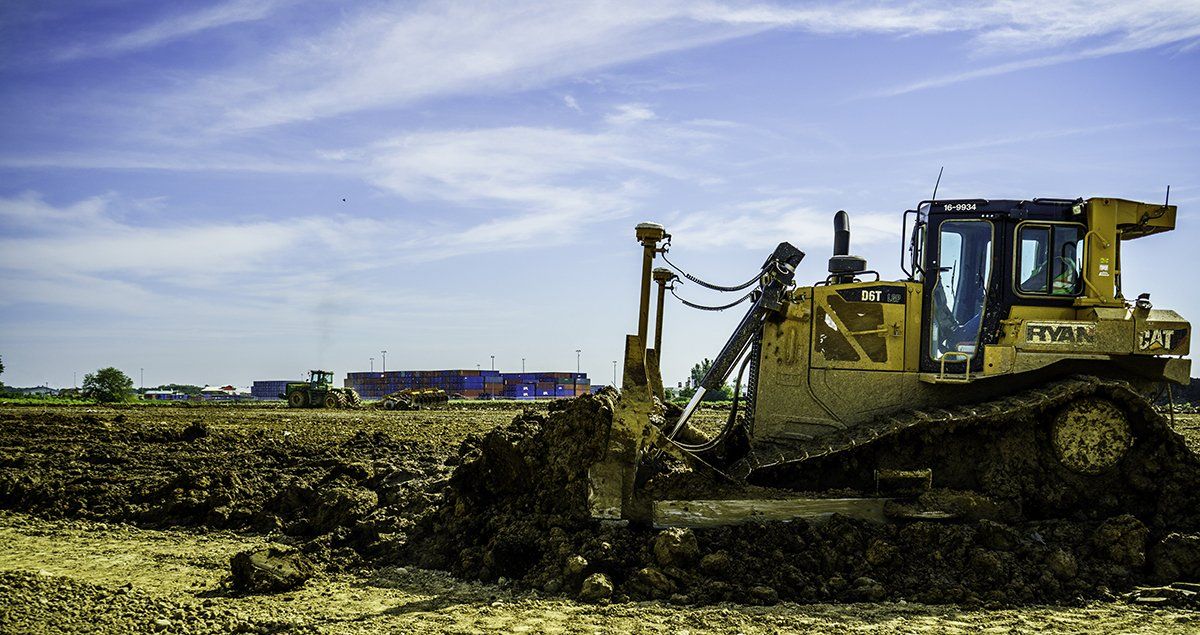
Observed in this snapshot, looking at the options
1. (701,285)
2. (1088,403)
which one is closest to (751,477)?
(701,285)

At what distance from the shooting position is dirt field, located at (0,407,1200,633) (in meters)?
7.34

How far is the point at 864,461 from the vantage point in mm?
9906

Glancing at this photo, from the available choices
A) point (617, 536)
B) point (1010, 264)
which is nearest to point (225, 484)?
point (617, 536)

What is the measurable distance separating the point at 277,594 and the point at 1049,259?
8592mm

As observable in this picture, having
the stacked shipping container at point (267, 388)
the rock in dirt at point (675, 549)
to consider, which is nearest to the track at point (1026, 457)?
the rock in dirt at point (675, 549)

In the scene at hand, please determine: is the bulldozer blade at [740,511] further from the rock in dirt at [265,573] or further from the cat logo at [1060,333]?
the rock in dirt at [265,573]

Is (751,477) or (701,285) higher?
(701,285)

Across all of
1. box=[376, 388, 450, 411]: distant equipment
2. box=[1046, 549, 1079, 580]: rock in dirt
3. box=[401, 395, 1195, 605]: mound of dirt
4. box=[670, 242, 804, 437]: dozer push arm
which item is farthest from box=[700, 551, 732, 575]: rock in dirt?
box=[376, 388, 450, 411]: distant equipment

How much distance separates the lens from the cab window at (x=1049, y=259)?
10.1 metres

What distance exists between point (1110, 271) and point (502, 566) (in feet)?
23.5

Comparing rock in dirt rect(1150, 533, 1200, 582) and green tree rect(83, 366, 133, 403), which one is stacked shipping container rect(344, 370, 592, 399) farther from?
rock in dirt rect(1150, 533, 1200, 582)

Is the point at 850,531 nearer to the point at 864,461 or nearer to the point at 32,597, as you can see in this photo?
the point at 864,461

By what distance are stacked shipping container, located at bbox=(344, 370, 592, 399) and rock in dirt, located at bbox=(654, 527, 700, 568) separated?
8191 cm

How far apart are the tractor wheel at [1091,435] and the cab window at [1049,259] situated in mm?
1346
